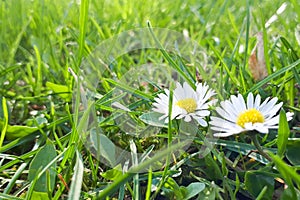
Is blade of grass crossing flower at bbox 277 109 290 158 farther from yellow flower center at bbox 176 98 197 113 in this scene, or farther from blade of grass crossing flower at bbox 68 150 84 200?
blade of grass crossing flower at bbox 68 150 84 200

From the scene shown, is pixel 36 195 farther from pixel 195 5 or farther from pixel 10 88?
A: pixel 195 5

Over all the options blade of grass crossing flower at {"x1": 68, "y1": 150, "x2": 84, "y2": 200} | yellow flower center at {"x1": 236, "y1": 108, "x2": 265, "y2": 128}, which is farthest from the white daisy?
blade of grass crossing flower at {"x1": 68, "y1": 150, "x2": 84, "y2": 200}

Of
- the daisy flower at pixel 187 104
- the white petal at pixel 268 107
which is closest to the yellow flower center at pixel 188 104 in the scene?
the daisy flower at pixel 187 104

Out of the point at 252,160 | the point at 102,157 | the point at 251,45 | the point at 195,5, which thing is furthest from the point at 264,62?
the point at 195,5

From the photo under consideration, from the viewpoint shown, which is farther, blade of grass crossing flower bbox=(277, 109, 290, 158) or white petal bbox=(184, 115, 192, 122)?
white petal bbox=(184, 115, 192, 122)

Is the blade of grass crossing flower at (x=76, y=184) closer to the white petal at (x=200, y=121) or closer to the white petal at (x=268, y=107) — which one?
the white petal at (x=200, y=121)

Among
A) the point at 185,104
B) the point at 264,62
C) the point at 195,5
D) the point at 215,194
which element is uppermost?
the point at 195,5
